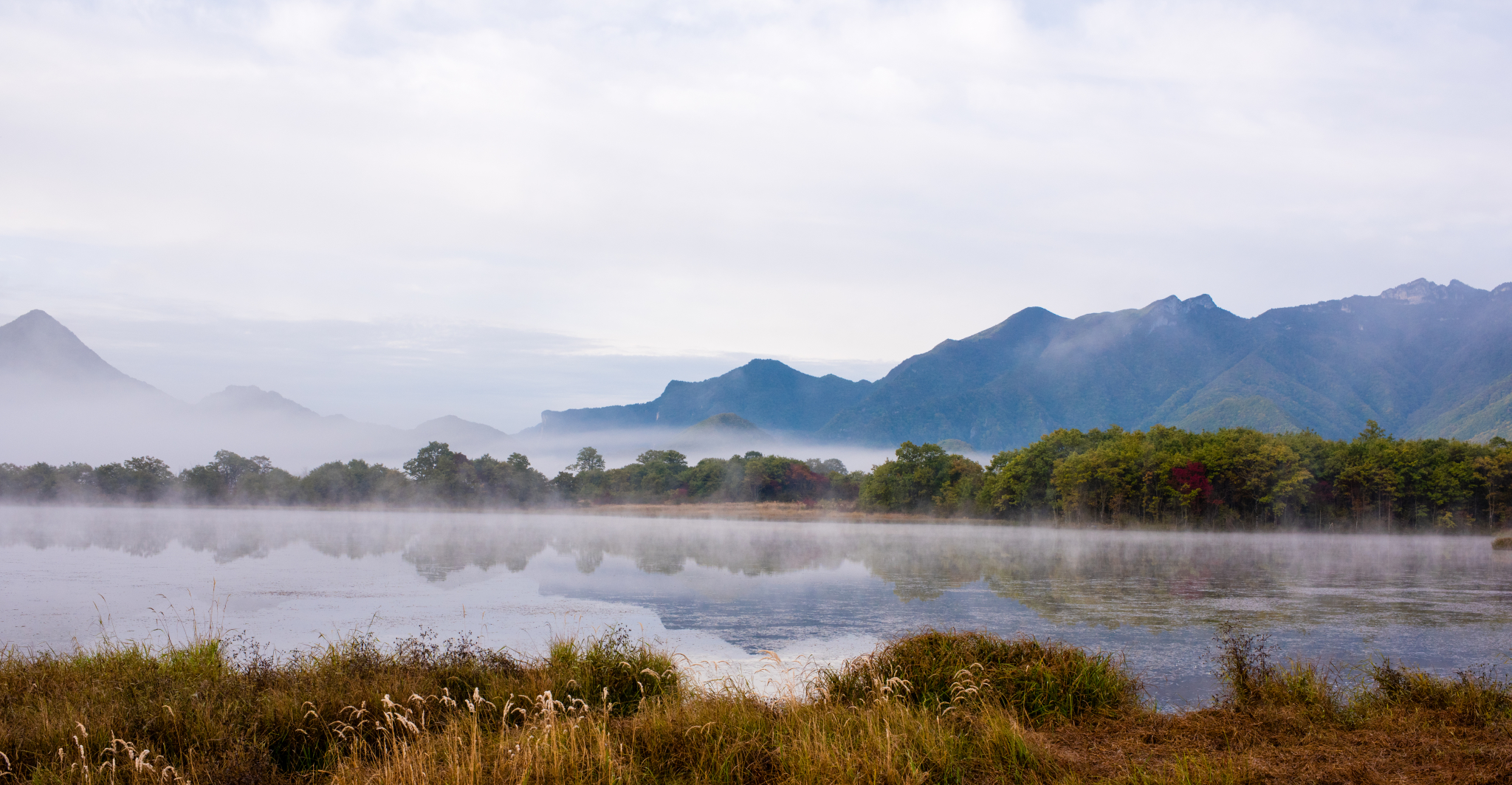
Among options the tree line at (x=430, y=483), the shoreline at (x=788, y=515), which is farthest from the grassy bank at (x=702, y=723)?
the tree line at (x=430, y=483)

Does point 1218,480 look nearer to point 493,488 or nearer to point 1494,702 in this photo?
point 1494,702

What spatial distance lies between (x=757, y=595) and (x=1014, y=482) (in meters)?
57.8

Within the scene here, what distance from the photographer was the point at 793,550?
35.8 m

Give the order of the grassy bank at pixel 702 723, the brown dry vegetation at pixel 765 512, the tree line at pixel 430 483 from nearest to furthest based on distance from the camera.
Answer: the grassy bank at pixel 702 723 → the brown dry vegetation at pixel 765 512 → the tree line at pixel 430 483

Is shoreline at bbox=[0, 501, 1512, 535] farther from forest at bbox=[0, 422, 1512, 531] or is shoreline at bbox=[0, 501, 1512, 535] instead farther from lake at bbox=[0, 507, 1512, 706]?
lake at bbox=[0, 507, 1512, 706]

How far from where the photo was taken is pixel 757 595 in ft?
64.1

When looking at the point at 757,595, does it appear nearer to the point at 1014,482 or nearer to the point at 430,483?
the point at 1014,482

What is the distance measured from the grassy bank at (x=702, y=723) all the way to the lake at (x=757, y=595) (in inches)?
75.4

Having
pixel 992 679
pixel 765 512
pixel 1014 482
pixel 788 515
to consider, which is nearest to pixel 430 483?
pixel 765 512

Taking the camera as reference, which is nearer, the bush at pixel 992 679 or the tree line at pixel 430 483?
the bush at pixel 992 679

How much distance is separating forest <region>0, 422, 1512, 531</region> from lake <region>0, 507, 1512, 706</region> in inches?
993

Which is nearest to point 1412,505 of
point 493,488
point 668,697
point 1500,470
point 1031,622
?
point 1500,470

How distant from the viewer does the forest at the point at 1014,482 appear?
61906 millimetres

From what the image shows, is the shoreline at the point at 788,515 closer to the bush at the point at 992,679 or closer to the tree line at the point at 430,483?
the tree line at the point at 430,483
